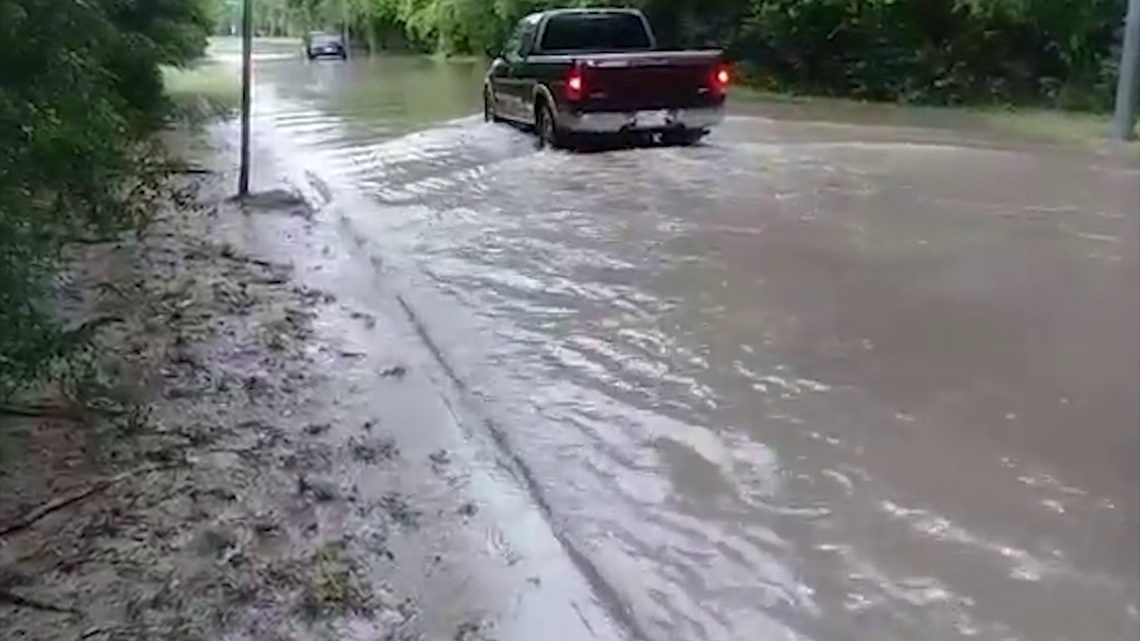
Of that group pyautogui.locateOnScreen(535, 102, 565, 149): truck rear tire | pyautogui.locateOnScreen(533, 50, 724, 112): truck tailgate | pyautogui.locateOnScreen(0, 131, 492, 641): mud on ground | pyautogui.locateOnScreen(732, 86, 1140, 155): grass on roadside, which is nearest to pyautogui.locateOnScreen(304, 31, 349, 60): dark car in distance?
pyautogui.locateOnScreen(732, 86, 1140, 155): grass on roadside

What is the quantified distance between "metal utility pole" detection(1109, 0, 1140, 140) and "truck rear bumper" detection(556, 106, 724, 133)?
202 inches

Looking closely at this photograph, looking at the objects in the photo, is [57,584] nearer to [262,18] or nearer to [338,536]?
[338,536]

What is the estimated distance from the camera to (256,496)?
573 cm

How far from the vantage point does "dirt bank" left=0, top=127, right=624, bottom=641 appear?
464 centimetres

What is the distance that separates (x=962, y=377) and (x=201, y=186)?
9.90 meters

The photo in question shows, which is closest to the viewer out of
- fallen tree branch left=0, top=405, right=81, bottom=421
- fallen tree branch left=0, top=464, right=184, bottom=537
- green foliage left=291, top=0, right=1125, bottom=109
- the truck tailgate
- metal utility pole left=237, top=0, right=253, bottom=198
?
fallen tree branch left=0, top=464, right=184, bottom=537

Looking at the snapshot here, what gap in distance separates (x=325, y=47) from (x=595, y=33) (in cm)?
4111

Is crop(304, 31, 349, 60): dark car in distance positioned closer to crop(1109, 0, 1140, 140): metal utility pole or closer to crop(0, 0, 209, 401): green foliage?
crop(1109, 0, 1140, 140): metal utility pole

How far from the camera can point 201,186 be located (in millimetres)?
15219

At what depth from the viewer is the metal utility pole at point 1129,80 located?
59.0ft

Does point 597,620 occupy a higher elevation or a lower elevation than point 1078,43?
lower

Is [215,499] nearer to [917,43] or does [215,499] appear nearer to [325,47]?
[917,43]

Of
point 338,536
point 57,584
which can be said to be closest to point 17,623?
point 57,584

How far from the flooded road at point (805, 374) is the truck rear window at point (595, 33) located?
3.53 metres
